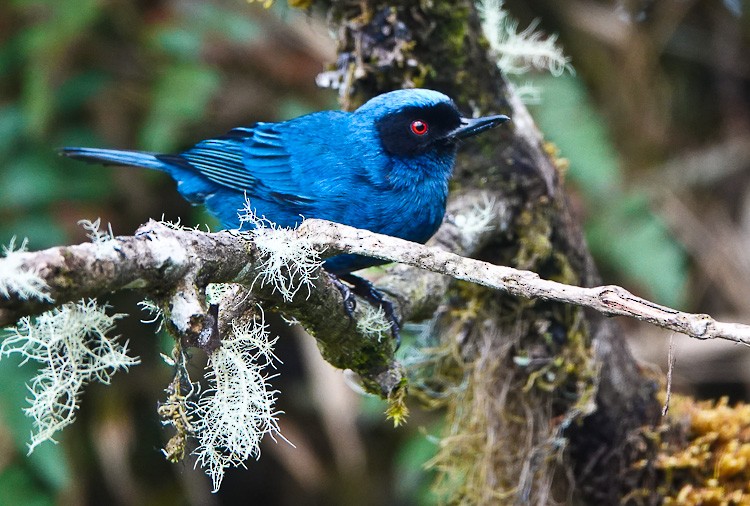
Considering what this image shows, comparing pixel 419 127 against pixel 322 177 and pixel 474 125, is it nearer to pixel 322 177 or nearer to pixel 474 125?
pixel 474 125

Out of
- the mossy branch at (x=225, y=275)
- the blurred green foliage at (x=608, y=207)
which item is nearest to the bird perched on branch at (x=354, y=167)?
the mossy branch at (x=225, y=275)

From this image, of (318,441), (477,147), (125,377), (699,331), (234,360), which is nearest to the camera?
(699,331)

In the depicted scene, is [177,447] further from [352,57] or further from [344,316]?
[352,57]

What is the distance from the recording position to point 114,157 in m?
3.73

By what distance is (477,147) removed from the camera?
3.41 m

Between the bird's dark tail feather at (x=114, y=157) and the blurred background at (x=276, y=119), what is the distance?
1046mm

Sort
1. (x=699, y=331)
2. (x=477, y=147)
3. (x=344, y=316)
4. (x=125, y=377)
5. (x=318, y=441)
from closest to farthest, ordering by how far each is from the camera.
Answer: (x=699, y=331)
(x=344, y=316)
(x=477, y=147)
(x=125, y=377)
(x=318, y=441)

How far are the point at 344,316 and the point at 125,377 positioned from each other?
2.82m

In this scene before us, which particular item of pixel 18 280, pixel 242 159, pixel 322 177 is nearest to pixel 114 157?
pixel 242 159

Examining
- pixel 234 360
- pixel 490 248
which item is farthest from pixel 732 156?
pixel 234 360

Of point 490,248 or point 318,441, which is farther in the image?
point 318,441

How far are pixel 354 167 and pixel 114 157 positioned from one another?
112 centimetres

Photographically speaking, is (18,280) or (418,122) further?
(418,122)

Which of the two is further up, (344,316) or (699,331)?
(699,331)
